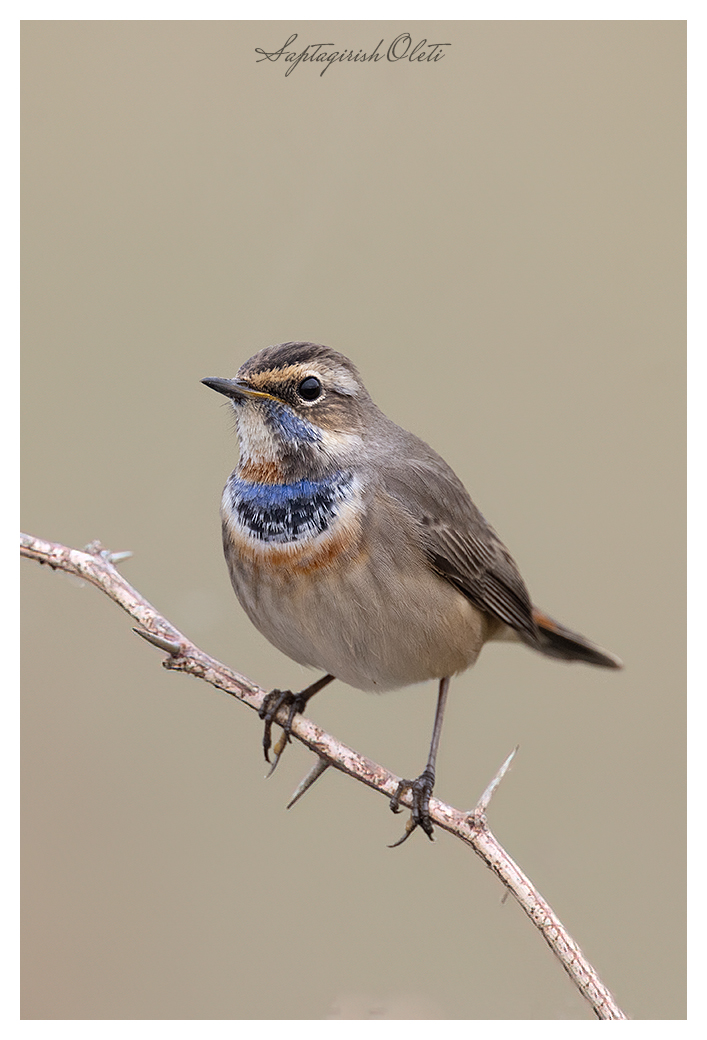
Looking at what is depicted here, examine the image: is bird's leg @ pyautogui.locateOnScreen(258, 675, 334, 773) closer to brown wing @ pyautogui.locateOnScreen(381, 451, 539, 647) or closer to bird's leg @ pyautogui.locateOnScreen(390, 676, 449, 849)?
bird's leg @ pyautogui.locateOnScreen(390, 676, 449, 849)

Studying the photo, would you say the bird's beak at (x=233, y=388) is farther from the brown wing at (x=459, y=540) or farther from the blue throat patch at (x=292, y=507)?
the brown wing at (x=459, y=540)

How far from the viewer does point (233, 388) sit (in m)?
4.66

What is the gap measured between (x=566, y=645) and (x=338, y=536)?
6.75ft

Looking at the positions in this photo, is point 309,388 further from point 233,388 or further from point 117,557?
point 117,557

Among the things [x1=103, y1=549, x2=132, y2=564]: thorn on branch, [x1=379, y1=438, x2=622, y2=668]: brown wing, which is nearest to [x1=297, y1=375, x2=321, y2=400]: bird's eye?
[x1=379, y1=438, x2=622, y2=668]: brown wing

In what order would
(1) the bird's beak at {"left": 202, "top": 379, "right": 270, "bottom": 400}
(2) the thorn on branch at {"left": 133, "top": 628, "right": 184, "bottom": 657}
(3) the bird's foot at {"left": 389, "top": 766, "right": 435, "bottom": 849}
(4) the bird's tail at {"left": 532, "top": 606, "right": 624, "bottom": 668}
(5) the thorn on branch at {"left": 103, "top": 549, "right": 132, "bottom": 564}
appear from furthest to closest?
(4) the bird's tail at {"left": 532, "top": 606, "right": 624, "bottom": 668} < (3) the bird's foot at {"left": 389, "top": 766, "right": 435, "bottom": 849} < (1) the bird's beak at {"left": 202, "top": 379, "right": 270, "bottom": 400} < (5) the thorn on branch at {"left": 103, "top": 549, "right": 132, "bottom": 564} < (2) the thorn on branch at {"left": 133, "top": 628, "right": 184, "bottom": 657}

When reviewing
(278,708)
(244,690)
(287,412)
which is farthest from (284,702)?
(287,412)

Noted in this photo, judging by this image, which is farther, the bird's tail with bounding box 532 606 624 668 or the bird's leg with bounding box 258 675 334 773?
the bird's tail with bounding box 532 606 624 668

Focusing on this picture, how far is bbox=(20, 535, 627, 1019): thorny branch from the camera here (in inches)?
149

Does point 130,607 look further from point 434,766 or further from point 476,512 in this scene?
point 476,512

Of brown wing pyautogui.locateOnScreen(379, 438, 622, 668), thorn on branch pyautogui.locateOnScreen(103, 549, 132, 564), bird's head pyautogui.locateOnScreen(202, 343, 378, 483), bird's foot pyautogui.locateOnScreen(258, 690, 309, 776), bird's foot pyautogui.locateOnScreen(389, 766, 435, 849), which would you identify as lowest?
bird's foot pyautogui.locateOnScreen(389, 766, 435, 849)

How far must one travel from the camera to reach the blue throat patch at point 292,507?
15.5 ft

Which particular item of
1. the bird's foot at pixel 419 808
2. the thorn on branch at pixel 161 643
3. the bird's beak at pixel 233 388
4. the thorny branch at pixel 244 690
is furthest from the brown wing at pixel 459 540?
the thorn on branch at pixel 161 643

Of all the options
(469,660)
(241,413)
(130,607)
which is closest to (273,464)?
(241,413)
